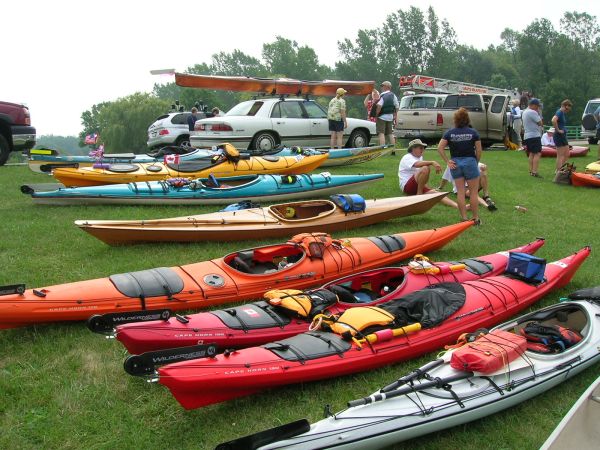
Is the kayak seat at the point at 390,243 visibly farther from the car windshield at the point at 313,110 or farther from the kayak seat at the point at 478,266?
the car windshield at the point at 313,110

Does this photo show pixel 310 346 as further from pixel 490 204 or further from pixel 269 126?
pixel 269 126

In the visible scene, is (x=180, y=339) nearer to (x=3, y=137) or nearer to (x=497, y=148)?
(x=3, y=137)

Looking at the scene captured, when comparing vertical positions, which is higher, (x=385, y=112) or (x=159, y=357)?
(x=385, y=112)

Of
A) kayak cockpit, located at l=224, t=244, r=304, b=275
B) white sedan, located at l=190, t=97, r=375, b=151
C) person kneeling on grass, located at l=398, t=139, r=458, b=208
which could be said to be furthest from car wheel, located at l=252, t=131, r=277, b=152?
kayak cockpit, located at l=224, t=244, r=304, b=275

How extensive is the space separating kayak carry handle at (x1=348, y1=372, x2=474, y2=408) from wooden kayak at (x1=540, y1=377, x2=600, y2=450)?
658 millimetres

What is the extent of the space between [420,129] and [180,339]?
1373cm

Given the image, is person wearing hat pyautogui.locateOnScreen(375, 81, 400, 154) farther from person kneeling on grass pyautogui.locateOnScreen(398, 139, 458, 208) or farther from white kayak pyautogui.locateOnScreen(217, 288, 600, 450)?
white kayak pyautogui.locateOnScreen(217, 288, 600, 450)

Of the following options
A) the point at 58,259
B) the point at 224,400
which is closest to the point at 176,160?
the point at 58,259

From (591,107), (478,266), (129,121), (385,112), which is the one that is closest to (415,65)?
(129,121)

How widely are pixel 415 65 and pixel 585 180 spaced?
201ft

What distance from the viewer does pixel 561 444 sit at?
2908 mm

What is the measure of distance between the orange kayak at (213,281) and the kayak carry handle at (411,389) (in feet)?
6.64

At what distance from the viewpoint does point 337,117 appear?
12.3m

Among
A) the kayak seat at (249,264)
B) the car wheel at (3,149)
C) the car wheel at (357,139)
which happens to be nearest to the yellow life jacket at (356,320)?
the kayak seat at (249,264)
